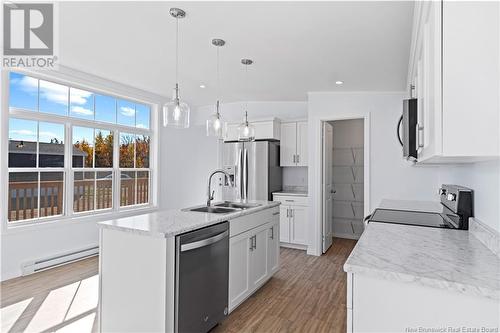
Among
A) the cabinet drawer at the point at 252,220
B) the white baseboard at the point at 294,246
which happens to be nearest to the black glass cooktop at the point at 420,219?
the cabinet drawer at the point at 252,220

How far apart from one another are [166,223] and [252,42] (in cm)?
190

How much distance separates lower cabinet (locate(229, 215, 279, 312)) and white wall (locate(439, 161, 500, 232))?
1.73m

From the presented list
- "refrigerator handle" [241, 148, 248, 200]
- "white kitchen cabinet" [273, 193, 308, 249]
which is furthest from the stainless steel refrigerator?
"white kitchen cabinet" [273, 193, 308, 249]

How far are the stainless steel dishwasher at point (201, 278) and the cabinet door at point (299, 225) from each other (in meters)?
2.54

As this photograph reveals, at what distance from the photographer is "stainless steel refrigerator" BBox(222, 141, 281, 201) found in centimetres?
493

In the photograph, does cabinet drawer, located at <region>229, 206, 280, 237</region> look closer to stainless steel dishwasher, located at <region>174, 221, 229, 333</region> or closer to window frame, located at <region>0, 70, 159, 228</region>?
stainless steel dishwasher, located at <region>174, 221, 229, 333</region>

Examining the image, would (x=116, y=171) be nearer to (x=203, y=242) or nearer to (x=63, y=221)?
(x=63, y=221)

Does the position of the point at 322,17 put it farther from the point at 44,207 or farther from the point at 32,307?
the point at 44,207

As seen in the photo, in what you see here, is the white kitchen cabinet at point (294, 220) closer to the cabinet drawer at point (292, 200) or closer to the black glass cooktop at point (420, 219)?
the cabinet drawer at point (292, 200)

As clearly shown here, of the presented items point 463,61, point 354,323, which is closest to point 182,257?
point 354,323

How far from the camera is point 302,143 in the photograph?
5.04m

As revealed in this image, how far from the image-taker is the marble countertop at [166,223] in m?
1.88

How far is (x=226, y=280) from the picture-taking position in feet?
7.81

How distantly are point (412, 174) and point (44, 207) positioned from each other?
4.96 m
